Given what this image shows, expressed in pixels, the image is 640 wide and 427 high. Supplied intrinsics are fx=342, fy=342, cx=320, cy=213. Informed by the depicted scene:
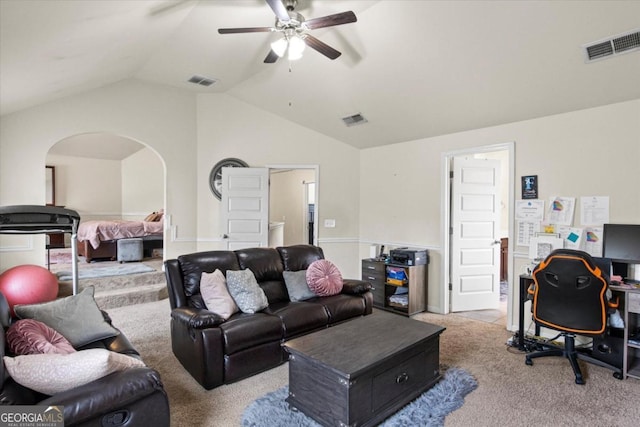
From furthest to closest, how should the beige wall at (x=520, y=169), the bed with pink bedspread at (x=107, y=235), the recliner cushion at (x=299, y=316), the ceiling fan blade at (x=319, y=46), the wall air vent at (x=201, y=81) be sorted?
the bed with pink bedspread at (x=107, y=235) → the wall air vent at (x=201, y=81) → the beige wall at (x=520, y=169) → the recliner cushion at (x=299, y=316) → the ceiling fan blade at (x=319, y=46)

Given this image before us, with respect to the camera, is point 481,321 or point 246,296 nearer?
point 246,296

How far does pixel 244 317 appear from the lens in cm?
289

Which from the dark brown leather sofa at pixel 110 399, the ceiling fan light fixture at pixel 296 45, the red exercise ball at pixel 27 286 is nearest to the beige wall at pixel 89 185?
the red exercise ball at pixel 27 286

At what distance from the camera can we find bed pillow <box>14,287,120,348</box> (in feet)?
7.55

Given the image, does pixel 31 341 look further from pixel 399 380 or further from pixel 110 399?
pixel 399 380

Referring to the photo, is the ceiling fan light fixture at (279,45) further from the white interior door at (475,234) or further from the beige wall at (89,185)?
the beige wall at (89,185)

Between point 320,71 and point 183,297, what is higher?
point 320,71

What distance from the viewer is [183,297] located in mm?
3109

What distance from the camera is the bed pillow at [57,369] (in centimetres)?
146

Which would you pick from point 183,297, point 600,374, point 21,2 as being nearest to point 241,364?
point 183,297

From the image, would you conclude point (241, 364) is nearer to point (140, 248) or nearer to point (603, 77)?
point (603, 77)

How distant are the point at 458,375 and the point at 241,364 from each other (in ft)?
5.86

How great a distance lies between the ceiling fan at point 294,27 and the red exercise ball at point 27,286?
3294mm

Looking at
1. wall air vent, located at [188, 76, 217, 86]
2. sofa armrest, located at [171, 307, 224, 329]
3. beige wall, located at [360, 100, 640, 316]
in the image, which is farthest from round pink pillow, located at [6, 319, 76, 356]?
beige wall, located at [360, 100, 640, 316]
